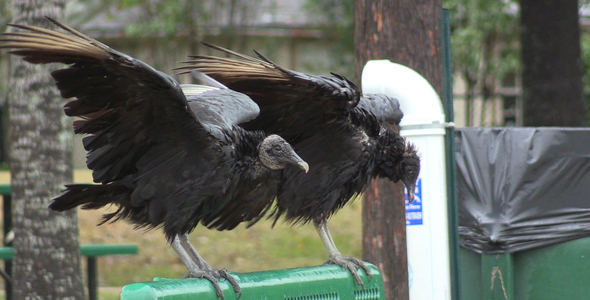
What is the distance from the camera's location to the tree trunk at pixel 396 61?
16.3 ft

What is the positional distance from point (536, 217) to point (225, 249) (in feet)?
18.6

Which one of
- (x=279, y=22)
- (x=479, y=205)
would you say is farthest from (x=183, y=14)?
(x=479, y=205)

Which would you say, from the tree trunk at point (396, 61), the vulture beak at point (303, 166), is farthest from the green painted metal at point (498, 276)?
the vulture beak at point (303, 166)

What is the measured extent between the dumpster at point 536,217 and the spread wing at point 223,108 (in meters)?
1.60

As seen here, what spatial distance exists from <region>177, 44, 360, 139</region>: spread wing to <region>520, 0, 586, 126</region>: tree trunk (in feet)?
15.2

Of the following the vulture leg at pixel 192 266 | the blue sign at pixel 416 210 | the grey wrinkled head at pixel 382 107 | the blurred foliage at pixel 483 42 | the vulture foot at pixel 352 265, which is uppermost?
the blurred foliage at pixel 483 42

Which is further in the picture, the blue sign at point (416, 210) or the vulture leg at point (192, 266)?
the blue sign at point (416, 210)

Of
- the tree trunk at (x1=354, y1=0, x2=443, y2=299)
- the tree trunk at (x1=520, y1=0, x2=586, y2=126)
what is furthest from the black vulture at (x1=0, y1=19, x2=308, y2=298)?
the tree trunk at (x1=520, y1=0, x2=586, y2=126)

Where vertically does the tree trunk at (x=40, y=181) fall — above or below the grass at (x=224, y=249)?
above

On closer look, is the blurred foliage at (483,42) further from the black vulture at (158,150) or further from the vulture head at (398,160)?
the black vulture at (158,150)

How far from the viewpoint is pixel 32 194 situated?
5.00 metres

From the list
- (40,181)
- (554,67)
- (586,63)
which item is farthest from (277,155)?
(586,63)

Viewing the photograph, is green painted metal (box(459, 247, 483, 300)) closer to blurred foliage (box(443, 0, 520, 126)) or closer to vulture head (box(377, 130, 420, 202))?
vulture head (box(377, 130, 420, 202))

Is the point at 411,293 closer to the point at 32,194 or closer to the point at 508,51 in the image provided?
the point at 32,194
